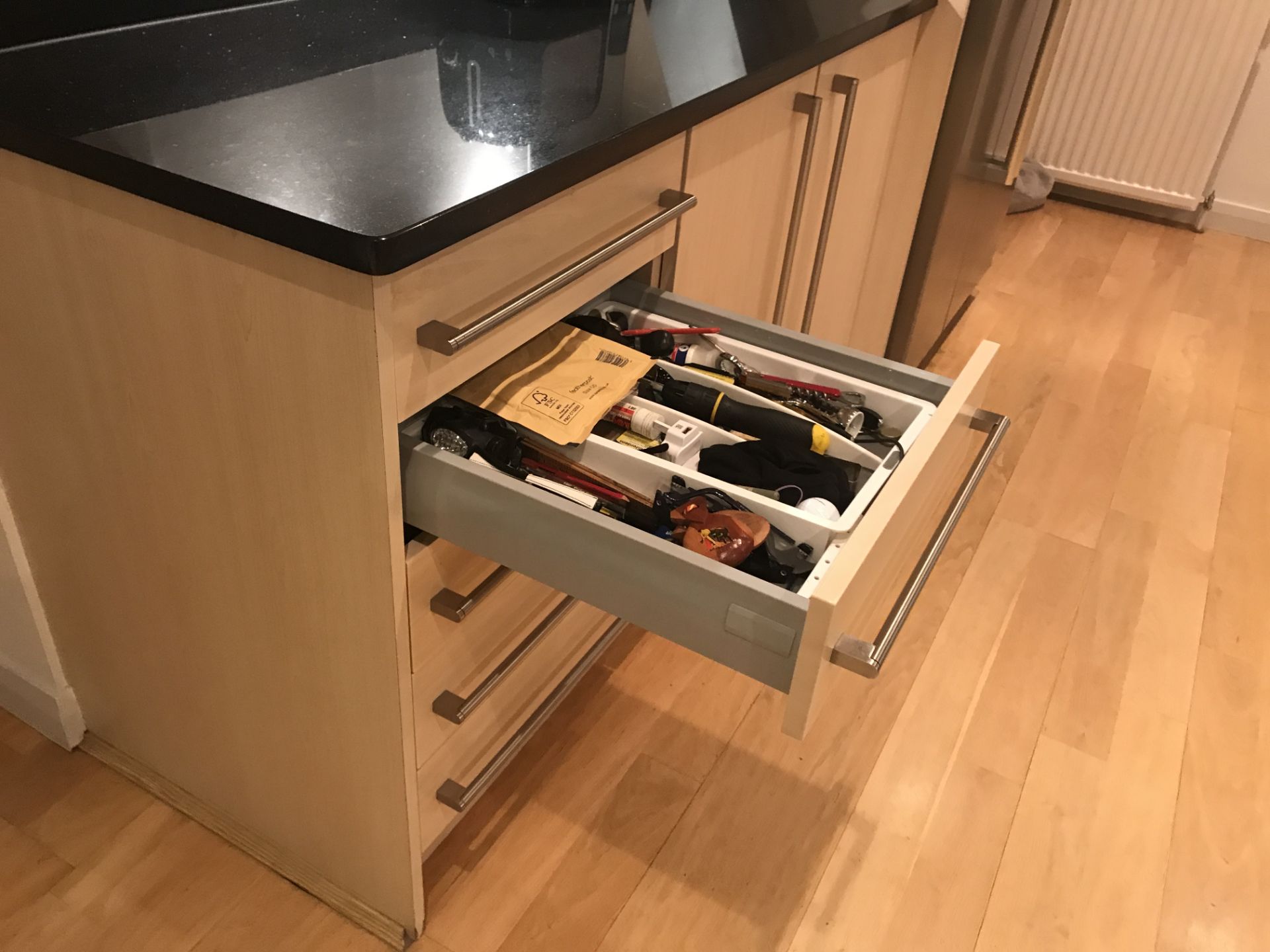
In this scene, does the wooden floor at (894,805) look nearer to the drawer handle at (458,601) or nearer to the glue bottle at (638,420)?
the drawer handle at (458,601)

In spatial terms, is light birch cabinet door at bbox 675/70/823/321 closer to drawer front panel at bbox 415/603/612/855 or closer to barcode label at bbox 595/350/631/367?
barcode label at bbox 595/350/631/367

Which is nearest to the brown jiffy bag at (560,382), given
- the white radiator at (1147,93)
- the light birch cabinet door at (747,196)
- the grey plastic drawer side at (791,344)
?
the grey plastic drawer side at (791,344)

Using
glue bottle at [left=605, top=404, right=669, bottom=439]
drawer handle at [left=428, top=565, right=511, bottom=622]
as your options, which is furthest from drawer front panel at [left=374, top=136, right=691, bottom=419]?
drawer handle at [left=428, top=565, right=511, bottom=622]

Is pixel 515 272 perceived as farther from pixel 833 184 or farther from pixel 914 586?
pixel 833 184

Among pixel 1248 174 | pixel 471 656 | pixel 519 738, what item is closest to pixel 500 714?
pixel 519 738

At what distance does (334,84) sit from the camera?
99 cm

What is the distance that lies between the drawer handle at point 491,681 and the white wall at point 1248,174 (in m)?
3.08

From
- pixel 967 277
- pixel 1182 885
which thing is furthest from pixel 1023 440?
pixel 1182 885

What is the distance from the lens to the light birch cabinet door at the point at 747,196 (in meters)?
1.22

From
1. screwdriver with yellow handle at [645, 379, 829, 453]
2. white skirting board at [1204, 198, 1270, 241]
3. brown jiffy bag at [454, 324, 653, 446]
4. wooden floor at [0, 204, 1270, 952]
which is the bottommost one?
wooden floor at [0, 204, 1270, 952]

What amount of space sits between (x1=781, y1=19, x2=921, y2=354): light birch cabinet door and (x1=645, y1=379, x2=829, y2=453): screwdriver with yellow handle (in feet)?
2.01

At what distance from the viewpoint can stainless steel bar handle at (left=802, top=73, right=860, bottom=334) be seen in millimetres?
1478

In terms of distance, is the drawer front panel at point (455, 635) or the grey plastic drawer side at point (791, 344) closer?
the drawer front panel at point (455, 635)

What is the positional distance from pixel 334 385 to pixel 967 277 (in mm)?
2060
